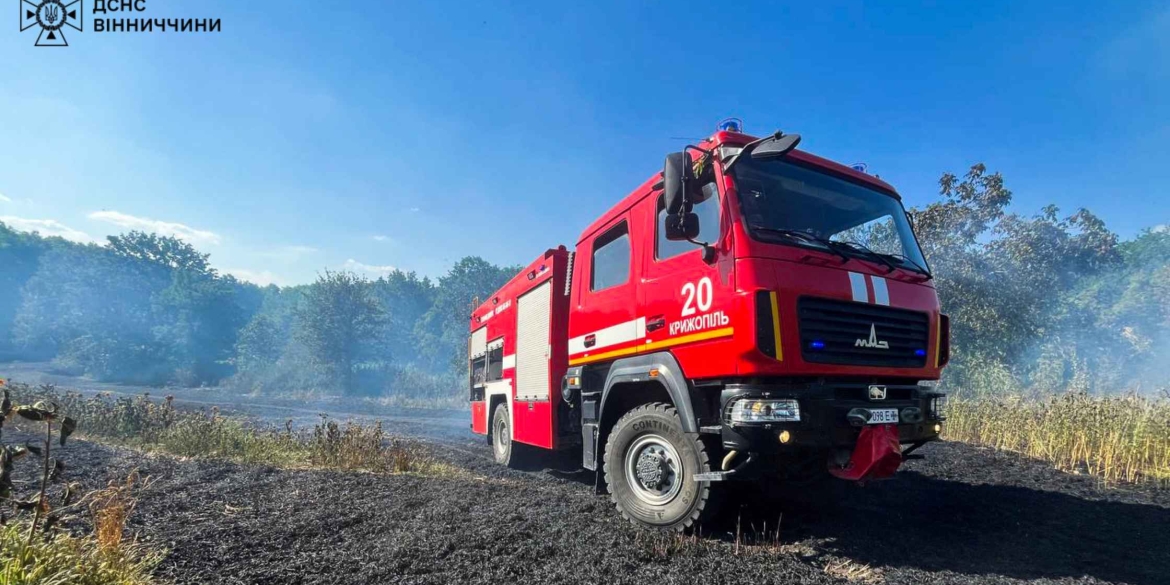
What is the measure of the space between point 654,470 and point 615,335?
1278 millimetres

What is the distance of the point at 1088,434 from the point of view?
6.61 m

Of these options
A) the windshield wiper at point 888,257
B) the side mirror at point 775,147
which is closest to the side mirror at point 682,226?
the side mirror at point 775,147

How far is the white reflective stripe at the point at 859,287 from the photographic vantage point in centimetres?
365

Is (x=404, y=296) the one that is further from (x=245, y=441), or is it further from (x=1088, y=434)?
(x=1088, y=434)

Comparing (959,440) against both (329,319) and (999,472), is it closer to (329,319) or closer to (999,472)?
(999,472)

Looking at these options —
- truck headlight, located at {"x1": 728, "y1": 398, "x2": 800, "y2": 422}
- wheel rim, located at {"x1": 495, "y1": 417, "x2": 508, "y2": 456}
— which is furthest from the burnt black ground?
wheel rim, located at {"x1": 495, "y1": 417, "x2": 508, "y2": 456}

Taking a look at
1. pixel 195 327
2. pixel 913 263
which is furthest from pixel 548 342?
pixel 195 327

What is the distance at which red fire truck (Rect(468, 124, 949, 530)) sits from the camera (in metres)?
3.36

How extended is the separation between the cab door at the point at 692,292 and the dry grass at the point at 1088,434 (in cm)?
566

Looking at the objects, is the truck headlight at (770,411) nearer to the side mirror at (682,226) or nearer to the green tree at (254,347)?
the side mirror at (682,226)

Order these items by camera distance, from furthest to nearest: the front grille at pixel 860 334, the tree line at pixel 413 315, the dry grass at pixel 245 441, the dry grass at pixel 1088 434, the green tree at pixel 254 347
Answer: the green tree at pixel 254 347
the tree line at pixel 413 315
the dry grass at pixel 245 441
the dry grass at pixel 1088 434
the front grille at pixel 860 334

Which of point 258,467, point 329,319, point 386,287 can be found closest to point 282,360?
point 329,319

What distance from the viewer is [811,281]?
349 cm

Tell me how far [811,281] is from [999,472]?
16.4ft
